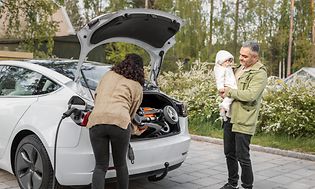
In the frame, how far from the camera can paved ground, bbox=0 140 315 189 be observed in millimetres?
4711

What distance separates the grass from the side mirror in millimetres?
4356

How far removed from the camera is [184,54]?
2544 centimetres

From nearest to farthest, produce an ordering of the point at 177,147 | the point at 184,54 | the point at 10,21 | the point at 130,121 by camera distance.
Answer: the point at 130,121
the point at 177,147
the point at 10,21
the point at 184,54

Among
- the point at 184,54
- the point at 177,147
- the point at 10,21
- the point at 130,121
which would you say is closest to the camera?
the point at 130,121

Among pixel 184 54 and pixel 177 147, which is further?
pixel 184 54

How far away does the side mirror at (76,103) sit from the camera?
3564 mm

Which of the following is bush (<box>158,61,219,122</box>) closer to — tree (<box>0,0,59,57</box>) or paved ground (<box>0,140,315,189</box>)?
paved ground (<box>0,140,315,189</box>)

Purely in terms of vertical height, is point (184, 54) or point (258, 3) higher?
point (258, 3)

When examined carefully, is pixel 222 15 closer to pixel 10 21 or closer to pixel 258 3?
pixel 258 3

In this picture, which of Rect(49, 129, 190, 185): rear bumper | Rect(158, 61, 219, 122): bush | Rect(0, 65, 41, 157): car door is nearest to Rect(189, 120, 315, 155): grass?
Rect(158, 61, 219, 122): bush

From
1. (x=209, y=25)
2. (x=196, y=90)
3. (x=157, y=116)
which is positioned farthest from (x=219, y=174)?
(x=209, y=25)

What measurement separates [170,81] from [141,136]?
6.76 metres

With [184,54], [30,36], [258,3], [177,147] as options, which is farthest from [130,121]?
[258,3]

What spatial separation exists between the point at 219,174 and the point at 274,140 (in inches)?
93.8
